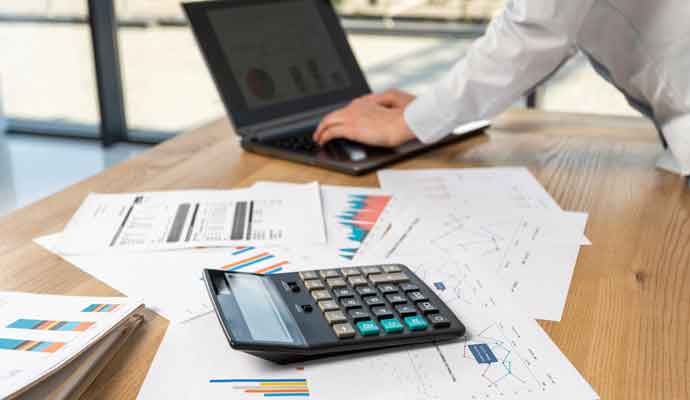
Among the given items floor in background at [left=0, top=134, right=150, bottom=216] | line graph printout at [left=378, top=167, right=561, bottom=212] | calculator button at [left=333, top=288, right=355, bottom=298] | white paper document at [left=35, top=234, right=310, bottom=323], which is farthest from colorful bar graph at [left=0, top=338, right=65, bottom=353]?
floor in background at [left=0, top=134, right=150, bottom=216]

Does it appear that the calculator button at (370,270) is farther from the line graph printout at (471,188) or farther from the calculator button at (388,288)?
the line graph printout at (471,188)

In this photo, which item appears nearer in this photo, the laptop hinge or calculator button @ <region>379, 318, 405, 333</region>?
calculator button @ <region>379, 318, 405, 333</region>

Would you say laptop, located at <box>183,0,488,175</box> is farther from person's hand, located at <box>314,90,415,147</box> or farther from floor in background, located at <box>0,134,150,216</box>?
floor in background, located at <box>0,134,150,216</box>

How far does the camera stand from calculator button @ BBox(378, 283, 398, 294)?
591 mm

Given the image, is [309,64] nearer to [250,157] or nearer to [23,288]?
[250,157]

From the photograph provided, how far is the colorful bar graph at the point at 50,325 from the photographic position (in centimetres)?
54

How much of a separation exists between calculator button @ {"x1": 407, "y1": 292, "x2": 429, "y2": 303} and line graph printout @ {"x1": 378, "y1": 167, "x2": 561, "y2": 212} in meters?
0.27

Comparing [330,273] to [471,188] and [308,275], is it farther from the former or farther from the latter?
[471,188]

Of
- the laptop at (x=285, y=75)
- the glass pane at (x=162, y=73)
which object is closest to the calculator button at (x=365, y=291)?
the laptop at (x=285, y=75)

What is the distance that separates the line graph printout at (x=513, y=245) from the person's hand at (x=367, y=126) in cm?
24

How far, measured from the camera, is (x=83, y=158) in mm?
3105

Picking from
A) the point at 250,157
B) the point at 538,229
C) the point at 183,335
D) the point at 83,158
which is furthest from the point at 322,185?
the point at 83,158

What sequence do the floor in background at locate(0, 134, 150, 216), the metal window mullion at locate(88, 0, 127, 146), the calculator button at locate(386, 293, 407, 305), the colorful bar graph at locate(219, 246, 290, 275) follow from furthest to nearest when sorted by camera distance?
the metal window mullion at locate(88, 0, 127, 146)
the floor in background at locate(0, 134, 150, 216)
the colorful bar graph at locate(219, 246, 290, 275)
the calculator button at locate(386, 293, 407, 305)

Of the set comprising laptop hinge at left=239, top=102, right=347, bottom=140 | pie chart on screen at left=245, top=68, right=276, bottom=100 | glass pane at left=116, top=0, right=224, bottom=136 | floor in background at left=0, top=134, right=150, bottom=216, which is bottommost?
floor in background at left=0, top=134, right=150, bottom=216
